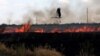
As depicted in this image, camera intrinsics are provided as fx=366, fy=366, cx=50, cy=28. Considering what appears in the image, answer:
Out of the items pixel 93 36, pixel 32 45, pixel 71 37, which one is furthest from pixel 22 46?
pixel 93 36

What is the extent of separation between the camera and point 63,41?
79.4ft

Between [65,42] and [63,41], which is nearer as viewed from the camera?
[65,42]

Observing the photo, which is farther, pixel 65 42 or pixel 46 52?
pixel 65 42

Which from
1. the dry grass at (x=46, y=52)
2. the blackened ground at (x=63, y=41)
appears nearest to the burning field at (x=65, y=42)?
the blackened ground at (x=63, y=41)

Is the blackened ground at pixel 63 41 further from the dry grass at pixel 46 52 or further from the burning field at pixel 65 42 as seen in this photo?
the dry grass at pixel 46 52

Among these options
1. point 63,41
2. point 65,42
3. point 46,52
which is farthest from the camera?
point 63,41

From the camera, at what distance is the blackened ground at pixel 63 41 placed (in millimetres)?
22719

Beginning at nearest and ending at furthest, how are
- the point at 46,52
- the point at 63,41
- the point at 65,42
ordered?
the point at 46,52 < the point at 65,42 < the point at 63,41

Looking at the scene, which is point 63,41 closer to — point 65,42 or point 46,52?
point 65,42

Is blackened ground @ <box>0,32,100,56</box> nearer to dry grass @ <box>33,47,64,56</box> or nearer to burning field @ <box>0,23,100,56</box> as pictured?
burning field @ <box>0,23,100,56</box>

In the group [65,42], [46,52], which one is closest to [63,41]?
[65,42]

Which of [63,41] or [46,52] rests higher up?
[63,41]

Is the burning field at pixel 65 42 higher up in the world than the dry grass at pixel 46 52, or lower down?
higher up

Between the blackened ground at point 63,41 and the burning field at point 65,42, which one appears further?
the blackened ground at point 63,41
